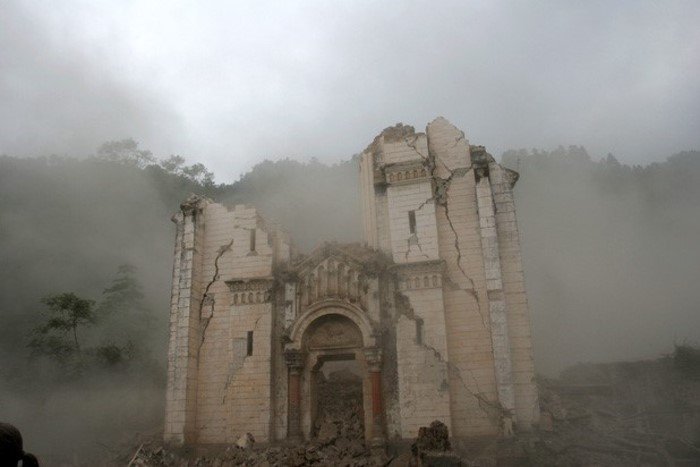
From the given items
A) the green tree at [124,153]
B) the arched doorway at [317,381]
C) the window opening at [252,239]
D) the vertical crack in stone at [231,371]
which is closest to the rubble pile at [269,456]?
the arched doorway at [317,381]

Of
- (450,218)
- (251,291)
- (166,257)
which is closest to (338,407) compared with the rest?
(251,291)

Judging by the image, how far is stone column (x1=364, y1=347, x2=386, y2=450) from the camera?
48.1 feet

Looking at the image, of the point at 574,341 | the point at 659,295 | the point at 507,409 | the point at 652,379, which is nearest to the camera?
the point at 507,409

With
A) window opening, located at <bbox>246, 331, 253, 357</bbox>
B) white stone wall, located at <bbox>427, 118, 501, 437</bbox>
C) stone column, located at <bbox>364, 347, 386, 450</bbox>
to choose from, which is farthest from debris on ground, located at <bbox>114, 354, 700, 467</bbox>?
window opening, located at <bbox>246, 331, 253, 357</bbox>

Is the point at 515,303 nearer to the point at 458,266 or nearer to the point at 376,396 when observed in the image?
the point at 458,266

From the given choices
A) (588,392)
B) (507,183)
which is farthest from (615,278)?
(507,183)

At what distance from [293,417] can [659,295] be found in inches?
1813

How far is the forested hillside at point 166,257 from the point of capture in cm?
2697

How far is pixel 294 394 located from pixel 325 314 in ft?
8.45

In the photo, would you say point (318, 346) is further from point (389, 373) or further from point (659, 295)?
point (659, 295)

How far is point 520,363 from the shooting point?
49.1ft

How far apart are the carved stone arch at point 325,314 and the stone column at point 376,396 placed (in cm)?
58

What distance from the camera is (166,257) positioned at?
52.4 m

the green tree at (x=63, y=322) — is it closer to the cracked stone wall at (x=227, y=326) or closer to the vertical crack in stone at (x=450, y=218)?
the cracked stone wall at (x=227, y=326)
